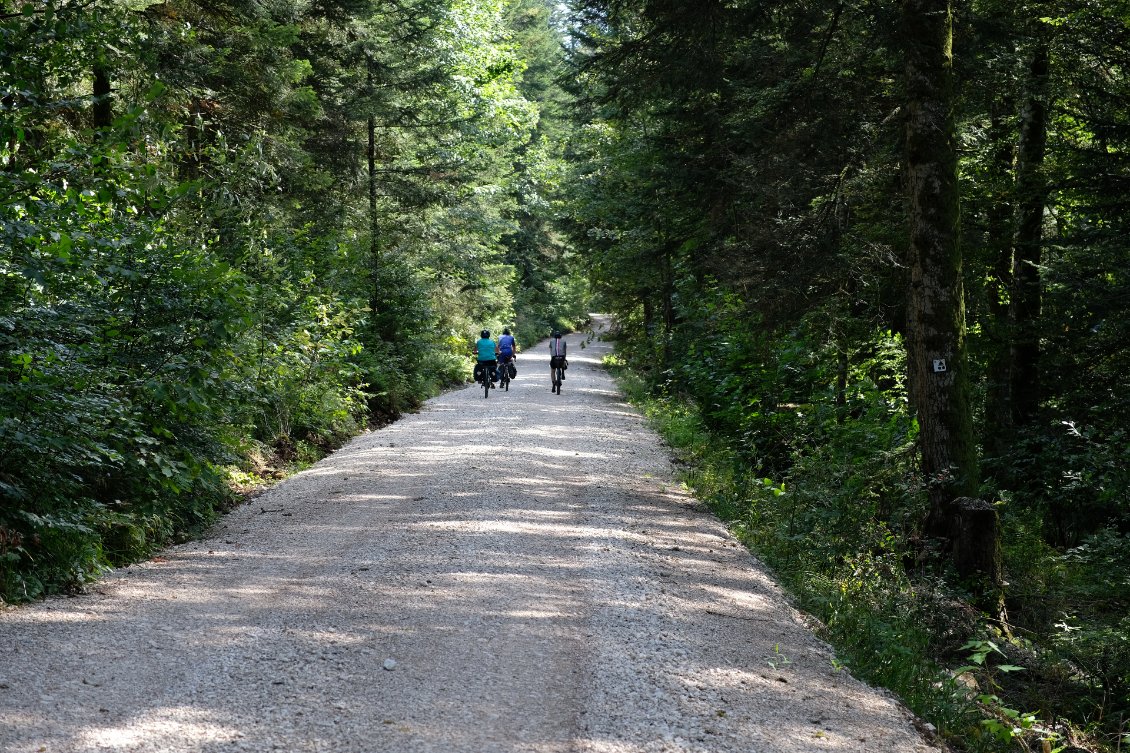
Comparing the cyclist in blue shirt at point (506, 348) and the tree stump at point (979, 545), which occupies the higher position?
the cyclist in blue shirt at point (506, 348)

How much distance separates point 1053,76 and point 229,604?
11.2 meters

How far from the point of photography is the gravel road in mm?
4328

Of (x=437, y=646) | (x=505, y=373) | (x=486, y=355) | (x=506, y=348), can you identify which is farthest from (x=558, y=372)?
(x=437, y=646)

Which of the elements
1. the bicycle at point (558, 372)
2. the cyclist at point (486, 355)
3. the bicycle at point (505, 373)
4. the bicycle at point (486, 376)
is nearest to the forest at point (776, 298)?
the cyclist at point (486, 355)

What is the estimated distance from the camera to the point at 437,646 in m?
5.50

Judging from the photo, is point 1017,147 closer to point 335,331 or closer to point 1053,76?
point 1053,76

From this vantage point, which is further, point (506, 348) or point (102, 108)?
point (506, 348)

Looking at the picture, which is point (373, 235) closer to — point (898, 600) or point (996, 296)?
point (996, 296)

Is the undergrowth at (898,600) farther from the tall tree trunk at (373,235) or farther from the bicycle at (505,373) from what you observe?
the bicycle at (505,373)

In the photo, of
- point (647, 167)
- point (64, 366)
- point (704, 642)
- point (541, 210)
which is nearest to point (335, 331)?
point (647, 167)

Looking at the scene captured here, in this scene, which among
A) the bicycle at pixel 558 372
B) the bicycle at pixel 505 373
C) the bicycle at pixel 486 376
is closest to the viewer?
the bicycle at pixel 558 372

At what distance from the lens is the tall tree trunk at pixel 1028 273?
1193 centimetres

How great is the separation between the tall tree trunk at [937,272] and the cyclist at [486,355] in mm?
16724

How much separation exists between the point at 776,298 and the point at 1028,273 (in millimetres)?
5090
